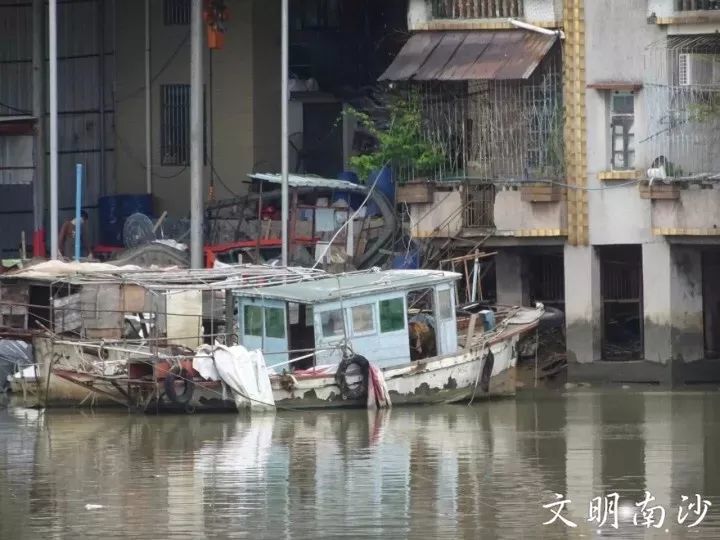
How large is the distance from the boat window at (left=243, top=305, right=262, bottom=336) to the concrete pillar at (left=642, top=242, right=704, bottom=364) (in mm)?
7113

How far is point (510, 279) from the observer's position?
3616cm

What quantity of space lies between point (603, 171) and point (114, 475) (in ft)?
43.9

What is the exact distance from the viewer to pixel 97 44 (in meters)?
42.6

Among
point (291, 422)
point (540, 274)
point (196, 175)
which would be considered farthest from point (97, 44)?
point (291, 422)

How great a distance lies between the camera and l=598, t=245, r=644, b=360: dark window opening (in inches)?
1394

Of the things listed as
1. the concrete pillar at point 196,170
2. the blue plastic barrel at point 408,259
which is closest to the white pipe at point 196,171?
the concrete pillar at point 196,170

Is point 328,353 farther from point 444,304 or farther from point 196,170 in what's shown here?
point 196,170

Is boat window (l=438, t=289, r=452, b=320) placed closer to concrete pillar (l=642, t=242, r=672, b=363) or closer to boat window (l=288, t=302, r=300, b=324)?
boat window (l=288, t=302, r=300, b=324)

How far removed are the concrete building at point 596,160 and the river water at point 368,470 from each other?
2317 millimetres

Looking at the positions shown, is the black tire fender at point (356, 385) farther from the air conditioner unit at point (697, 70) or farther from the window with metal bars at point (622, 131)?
the air conditioner unit at point (697, 70)

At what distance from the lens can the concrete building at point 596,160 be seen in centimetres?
3378

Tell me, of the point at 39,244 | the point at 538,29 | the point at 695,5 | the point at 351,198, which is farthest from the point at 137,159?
the point at 695,5

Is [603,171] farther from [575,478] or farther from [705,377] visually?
[575,478]

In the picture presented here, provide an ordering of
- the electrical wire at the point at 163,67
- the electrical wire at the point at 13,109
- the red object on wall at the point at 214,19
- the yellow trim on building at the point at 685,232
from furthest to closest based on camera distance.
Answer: the electrical wire at the point at 13,109 → the electrical wire at the point at 163,67 → the red object on wall at the point at 214,19 → the yellow trim on building at the point at 685,232
